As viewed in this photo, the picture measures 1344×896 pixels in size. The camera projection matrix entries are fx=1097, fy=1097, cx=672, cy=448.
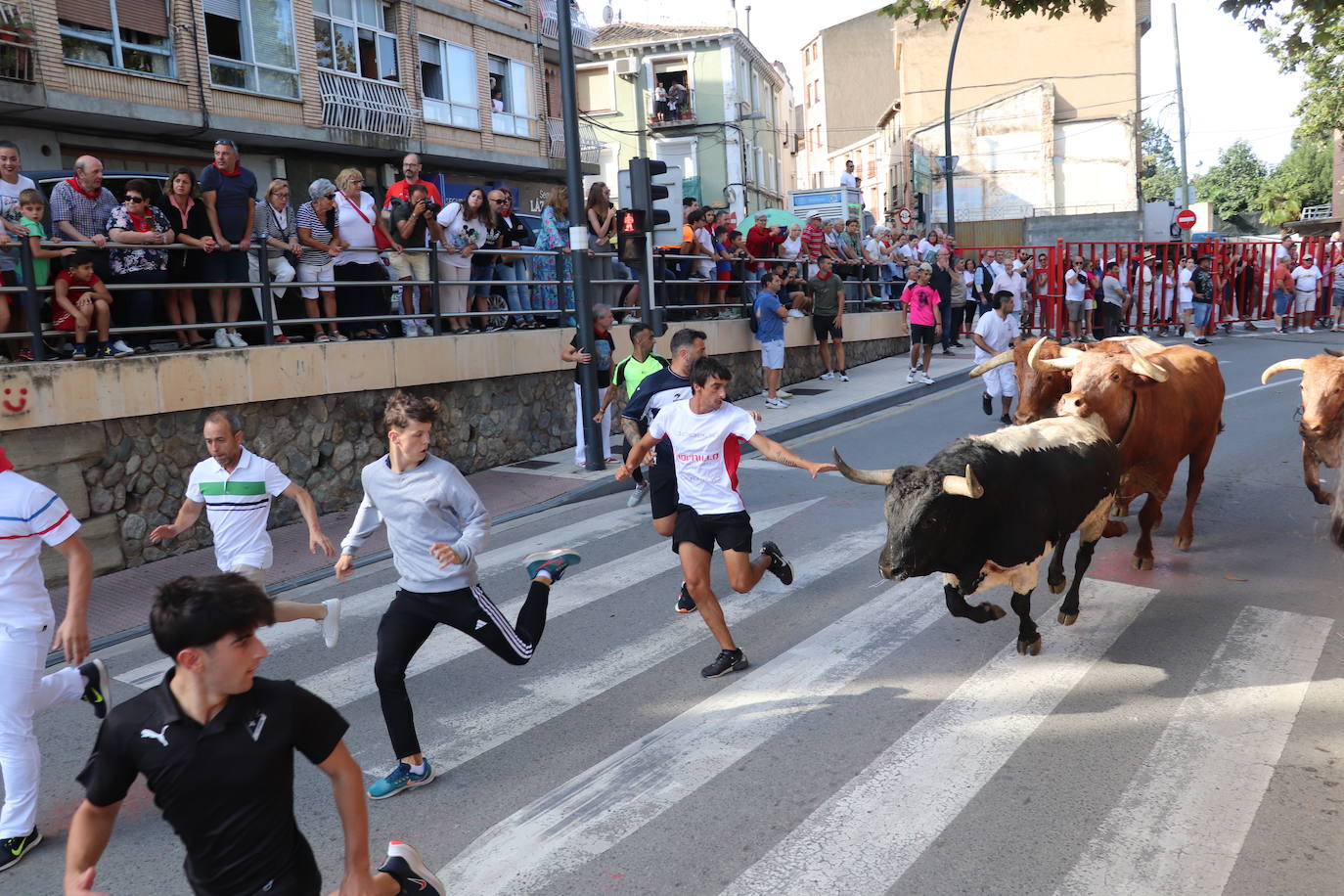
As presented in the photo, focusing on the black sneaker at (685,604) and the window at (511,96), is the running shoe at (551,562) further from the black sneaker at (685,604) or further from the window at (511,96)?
the window at (511,96)

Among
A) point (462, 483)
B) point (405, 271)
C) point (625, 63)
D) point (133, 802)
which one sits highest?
point (625, 63)

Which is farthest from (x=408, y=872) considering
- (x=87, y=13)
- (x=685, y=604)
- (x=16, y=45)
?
(x=87, y=13)

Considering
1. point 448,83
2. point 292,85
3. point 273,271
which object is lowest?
point 273,271

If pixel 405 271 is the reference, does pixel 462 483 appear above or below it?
below

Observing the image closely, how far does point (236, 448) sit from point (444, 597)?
1.90m

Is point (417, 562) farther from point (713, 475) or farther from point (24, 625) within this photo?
point (713, 475)

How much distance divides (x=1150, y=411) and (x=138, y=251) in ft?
28.6

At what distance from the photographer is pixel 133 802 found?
17.5ft

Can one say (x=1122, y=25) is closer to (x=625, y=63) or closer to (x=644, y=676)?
(x=625, y=63)

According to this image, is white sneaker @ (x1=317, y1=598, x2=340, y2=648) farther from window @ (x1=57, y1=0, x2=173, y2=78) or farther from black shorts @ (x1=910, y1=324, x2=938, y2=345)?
window @ (x1=57, y1=0, x2=173, y2=78)

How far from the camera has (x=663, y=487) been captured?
8.12m

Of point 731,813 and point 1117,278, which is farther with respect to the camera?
point 1117,278

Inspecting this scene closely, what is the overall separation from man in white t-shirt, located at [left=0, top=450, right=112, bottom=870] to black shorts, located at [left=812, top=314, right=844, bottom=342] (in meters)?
15.9

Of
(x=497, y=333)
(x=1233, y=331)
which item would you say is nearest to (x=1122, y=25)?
(x=1233, y=331)
